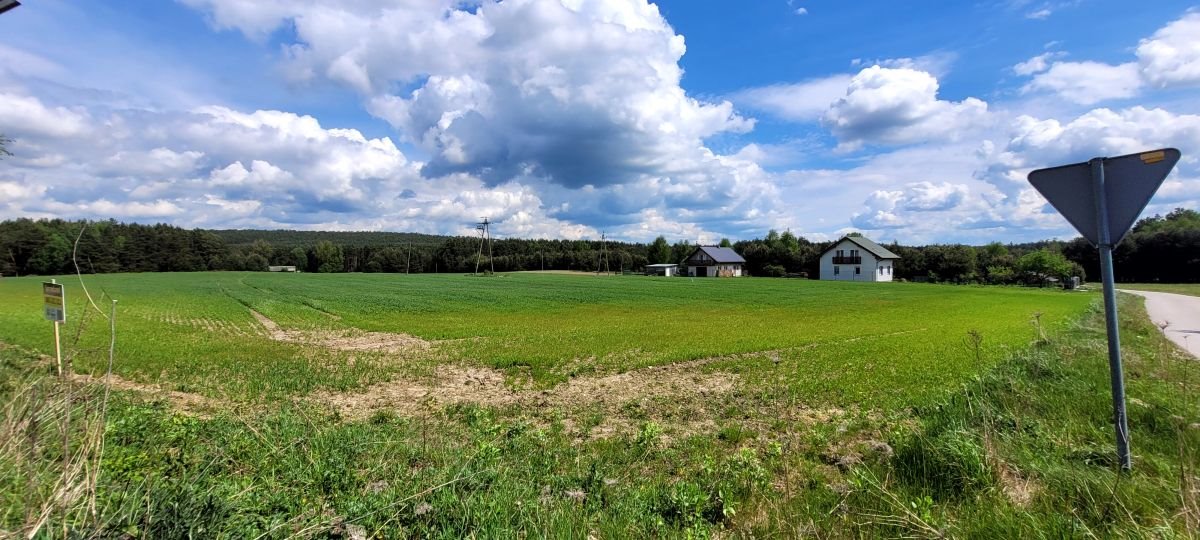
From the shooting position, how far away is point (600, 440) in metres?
7.16

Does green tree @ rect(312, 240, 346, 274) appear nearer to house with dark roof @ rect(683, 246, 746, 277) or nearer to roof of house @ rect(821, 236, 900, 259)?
house with dark roof @ rect(683, 246, 746, 277)

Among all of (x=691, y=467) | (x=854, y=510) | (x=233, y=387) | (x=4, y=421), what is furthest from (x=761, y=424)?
(x=233, y=387)

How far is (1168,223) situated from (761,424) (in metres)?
123

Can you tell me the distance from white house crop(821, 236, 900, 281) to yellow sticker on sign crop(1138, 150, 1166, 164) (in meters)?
84.0

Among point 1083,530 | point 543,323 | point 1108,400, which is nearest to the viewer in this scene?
point 1083,530

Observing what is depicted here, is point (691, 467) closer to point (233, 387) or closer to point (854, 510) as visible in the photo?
point (854, 510)

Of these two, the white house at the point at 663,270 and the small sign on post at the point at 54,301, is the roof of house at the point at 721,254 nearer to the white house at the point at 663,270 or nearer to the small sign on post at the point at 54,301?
the white house at the point at 663,270

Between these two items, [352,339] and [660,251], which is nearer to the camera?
[352,339]

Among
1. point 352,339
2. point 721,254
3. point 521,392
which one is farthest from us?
point 721,254

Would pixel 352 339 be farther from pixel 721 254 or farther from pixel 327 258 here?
pixel 327 258

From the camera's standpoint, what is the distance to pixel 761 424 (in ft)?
26.2

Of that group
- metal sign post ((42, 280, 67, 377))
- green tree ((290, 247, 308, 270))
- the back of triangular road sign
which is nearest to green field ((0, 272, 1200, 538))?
metal sign post ((42, 280, 67, 377))

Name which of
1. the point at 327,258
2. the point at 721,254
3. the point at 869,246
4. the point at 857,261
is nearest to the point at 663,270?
the point at 721,254

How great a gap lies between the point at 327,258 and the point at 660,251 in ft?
292
